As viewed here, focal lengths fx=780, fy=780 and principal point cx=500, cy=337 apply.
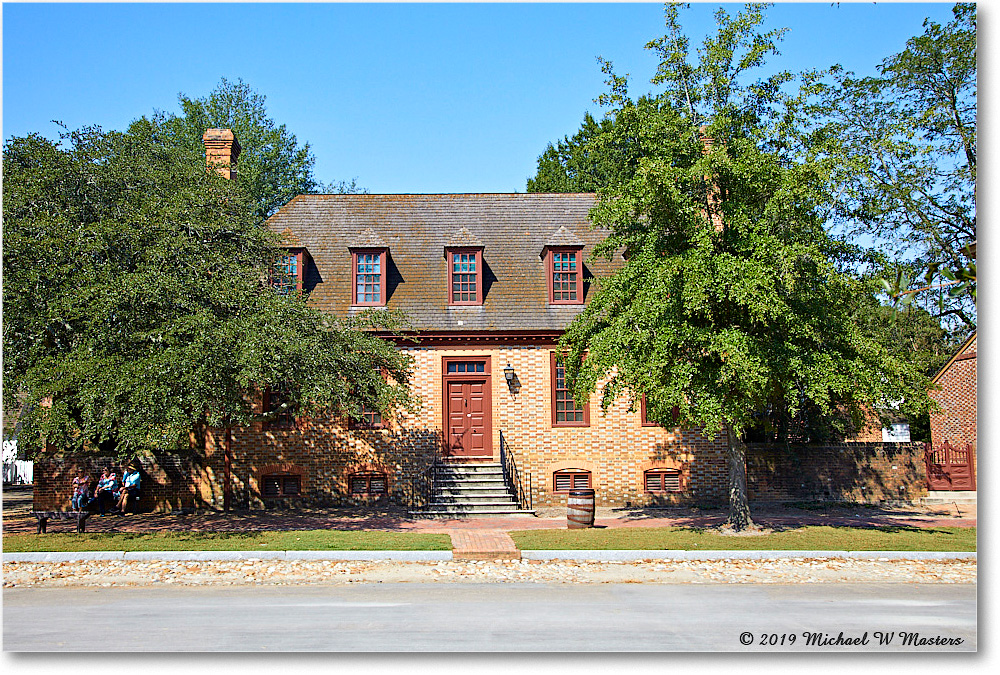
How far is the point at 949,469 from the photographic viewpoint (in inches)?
887

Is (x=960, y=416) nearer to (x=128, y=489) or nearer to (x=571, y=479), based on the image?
(x=571, y=479)

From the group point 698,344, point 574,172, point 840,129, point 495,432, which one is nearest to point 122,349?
point 495,432

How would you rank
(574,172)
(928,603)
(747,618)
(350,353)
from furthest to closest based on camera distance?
(574,172) < (350,353) < (928,603) < (747,618)

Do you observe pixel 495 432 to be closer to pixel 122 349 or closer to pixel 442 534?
pixel 442 534

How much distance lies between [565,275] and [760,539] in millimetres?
9110

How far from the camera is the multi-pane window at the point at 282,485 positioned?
1997 centimetres

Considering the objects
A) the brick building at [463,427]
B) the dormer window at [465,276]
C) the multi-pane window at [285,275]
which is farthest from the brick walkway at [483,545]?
the dormer window at [465,276]

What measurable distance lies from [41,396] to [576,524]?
34.9ft

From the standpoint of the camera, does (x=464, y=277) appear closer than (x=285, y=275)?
No

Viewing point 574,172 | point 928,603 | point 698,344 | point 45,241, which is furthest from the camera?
point 574,172

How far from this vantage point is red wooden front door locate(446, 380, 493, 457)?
67.2ft

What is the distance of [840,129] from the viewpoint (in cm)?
1878

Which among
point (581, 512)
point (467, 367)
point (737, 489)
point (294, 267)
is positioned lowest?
point (581, 512)

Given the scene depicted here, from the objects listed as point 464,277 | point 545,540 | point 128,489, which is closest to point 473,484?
point 545,540
